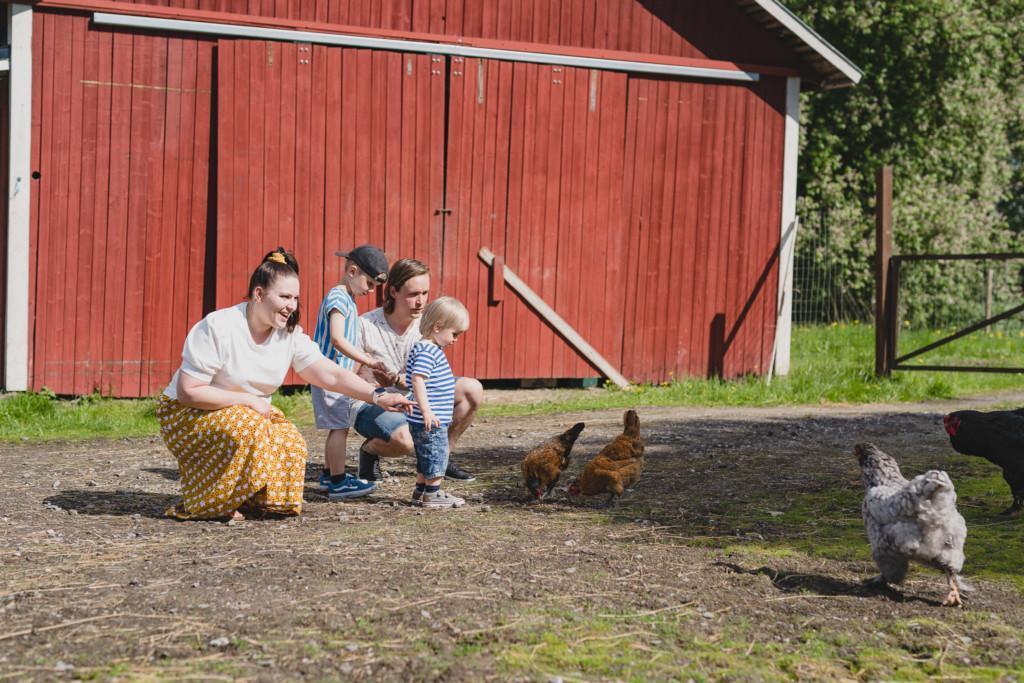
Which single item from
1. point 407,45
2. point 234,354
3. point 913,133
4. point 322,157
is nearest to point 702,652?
point 234,354

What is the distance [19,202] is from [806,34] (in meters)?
7.84

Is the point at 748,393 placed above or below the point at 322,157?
below

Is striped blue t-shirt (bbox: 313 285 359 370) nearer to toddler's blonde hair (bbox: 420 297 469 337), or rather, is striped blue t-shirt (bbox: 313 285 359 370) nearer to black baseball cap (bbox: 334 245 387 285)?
black baseball cap (bbox: 334 245 387 285)

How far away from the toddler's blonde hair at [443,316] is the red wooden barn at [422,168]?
5.13m

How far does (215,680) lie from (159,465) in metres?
4.28

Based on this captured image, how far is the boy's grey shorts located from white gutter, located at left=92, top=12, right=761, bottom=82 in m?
5.40

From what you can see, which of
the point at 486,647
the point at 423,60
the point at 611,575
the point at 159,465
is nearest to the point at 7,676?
the point at 486,647

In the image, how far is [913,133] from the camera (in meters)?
21.7

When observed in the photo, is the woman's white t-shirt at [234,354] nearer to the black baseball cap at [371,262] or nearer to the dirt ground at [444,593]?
the dirt ground at [444,593]

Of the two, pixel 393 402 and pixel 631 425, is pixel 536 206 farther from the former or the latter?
pixel 393 402

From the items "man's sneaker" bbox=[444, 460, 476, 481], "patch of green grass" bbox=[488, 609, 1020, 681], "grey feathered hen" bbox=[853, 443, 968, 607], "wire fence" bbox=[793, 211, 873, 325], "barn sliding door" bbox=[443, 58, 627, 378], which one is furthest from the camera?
"wire fence" bbox=[793, 211, 873, 325]

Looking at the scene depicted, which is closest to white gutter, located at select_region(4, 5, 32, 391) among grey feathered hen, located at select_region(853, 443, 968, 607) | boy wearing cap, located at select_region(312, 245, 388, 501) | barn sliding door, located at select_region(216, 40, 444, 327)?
barn sliding door, located at select_region(216, 40, 444, 327)

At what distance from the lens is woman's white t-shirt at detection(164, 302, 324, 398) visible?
5.34 metres

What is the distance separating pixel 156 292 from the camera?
1035 centimetres
